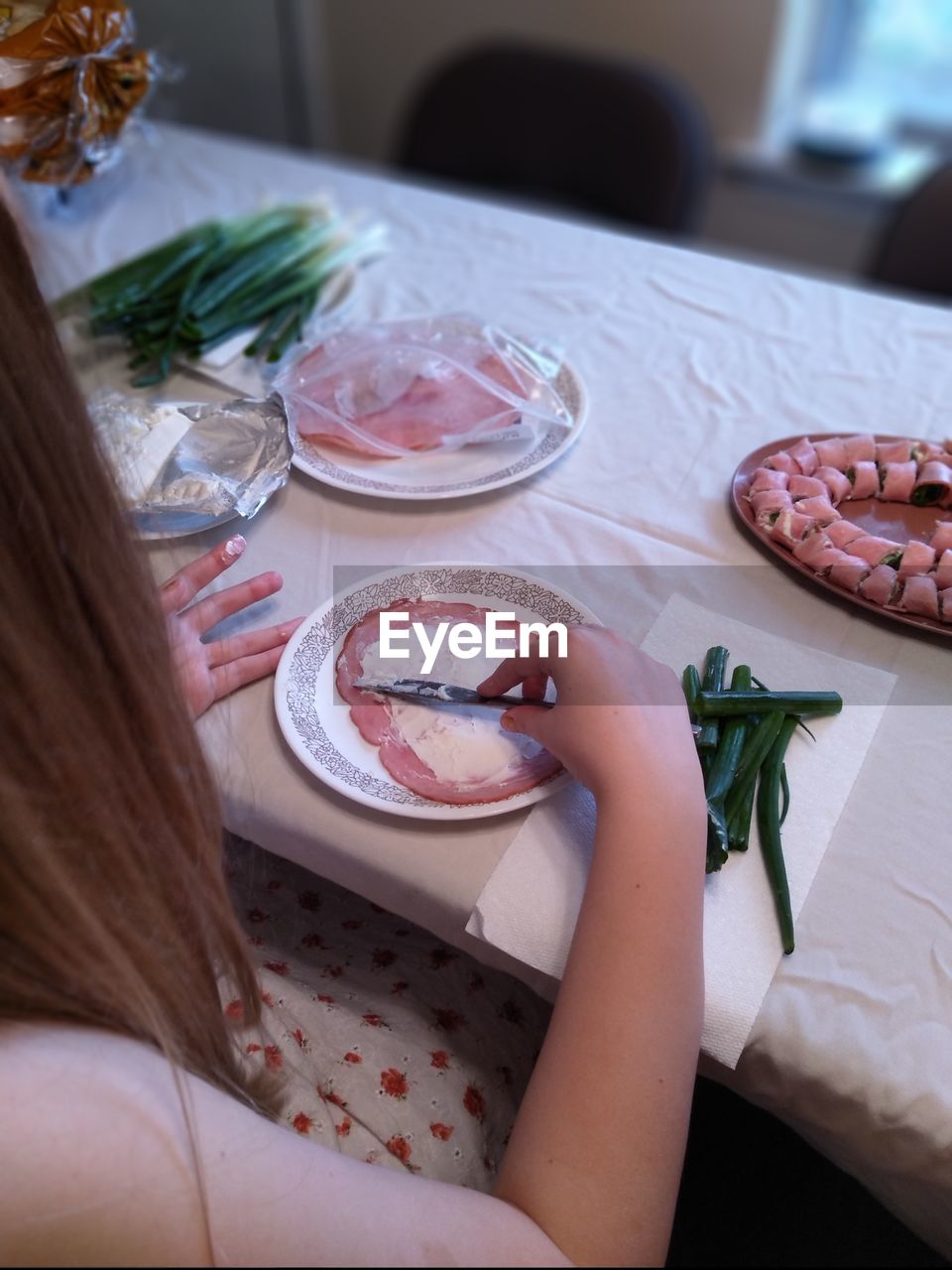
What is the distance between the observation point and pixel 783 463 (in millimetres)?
906

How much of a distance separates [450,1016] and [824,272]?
231cm

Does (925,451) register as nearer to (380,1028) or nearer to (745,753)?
(745,753)

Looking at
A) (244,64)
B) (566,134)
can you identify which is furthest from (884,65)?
(244,64)

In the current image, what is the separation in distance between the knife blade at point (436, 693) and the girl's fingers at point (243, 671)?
7cm

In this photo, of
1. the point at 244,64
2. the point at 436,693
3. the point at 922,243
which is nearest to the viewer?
the point at 436,693

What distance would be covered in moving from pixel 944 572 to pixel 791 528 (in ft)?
0.43

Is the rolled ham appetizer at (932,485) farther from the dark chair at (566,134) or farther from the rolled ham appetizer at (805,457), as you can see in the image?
the dark chair at (566,134)

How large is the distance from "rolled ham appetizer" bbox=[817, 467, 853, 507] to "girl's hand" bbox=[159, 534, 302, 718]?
0.51 m

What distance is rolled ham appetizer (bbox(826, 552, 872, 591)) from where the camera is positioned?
0.79m

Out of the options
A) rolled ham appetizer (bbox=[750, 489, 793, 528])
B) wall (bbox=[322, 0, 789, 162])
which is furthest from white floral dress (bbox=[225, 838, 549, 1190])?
wall (bbox=[322, 0, 789, 162])

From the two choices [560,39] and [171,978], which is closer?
[171,978]

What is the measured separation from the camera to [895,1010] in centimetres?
57

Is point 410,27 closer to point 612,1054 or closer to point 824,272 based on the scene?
point 824,272

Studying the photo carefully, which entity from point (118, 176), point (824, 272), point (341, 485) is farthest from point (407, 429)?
point (824, 272)
